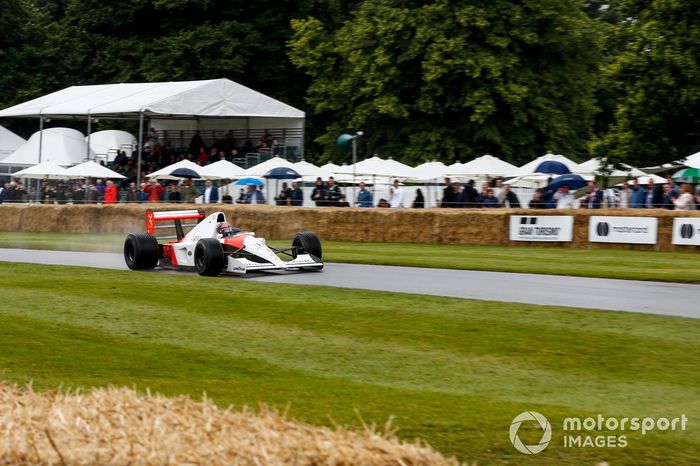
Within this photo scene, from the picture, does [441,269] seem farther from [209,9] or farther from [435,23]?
[209,9]

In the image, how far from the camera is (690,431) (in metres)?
7.65

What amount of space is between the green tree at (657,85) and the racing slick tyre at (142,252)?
17819mm

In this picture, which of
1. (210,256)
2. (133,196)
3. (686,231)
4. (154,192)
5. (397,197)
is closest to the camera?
(210,256)

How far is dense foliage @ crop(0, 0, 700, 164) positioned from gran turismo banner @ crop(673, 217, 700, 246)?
9156 millimetres

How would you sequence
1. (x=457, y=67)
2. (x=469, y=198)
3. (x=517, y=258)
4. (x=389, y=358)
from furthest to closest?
(x=457, y=67)
(x=469, y=198)
(x=517, y=258)
(x=389, y=358)

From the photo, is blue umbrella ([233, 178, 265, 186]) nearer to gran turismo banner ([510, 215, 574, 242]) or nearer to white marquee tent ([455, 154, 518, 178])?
white marquee tent ([455, 154, 518, 178])

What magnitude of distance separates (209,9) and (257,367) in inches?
1934

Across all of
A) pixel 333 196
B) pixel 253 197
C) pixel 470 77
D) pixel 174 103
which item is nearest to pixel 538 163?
pixel 333 196

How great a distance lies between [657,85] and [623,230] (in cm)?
955

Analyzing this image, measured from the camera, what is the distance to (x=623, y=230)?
79.9 feet

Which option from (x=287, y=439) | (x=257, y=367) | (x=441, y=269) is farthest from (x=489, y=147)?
(x=287, y=439)

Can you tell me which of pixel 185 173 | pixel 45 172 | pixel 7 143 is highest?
pixel 7 143

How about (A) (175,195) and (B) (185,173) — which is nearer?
(A) (175,195)

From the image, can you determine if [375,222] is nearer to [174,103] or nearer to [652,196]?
[652,196]
